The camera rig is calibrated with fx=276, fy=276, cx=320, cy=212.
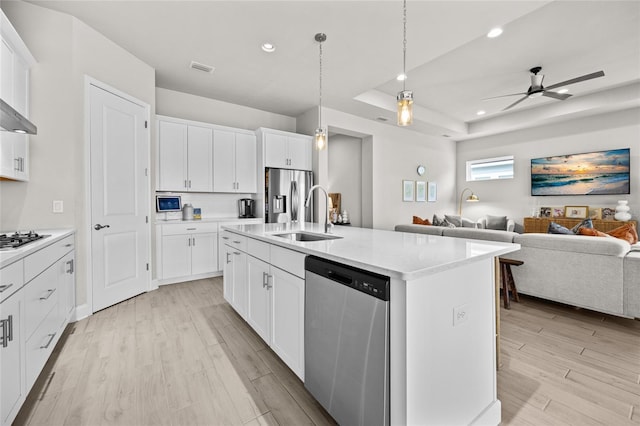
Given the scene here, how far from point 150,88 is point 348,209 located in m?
4.31

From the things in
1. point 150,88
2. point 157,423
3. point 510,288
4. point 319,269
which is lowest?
point 157,423

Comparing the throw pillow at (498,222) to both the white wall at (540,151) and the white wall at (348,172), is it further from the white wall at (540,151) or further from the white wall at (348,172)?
the white wall at (348,172)

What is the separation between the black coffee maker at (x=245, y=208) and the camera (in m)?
4.75

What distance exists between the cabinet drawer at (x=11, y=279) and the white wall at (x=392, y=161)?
13.2 feet

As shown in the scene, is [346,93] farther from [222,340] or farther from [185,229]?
[222,340]

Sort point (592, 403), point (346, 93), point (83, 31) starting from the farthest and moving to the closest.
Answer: point (346, 93)
point (83, 31)
point (592, 403)

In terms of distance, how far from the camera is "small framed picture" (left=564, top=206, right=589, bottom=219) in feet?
17.8

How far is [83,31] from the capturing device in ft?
8.99

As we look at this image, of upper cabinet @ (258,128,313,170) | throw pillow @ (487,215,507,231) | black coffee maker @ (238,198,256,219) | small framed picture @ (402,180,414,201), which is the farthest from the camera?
small framed picture @ (402,180,414,201)

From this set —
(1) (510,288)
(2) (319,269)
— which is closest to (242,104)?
(2) (319,269)

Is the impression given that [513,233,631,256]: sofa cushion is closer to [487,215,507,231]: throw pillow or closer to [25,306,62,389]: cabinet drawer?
[487,215,507,231]: throw pillow

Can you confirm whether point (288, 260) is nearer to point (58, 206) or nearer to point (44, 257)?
point (44, 257)

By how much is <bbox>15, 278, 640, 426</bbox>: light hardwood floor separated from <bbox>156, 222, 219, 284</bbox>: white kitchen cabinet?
3.59 feet

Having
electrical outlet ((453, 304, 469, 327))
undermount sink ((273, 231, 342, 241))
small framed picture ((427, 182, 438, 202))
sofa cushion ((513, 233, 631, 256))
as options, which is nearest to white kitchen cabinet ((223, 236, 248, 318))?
undermount sink ((273, 231, 342, 241))
